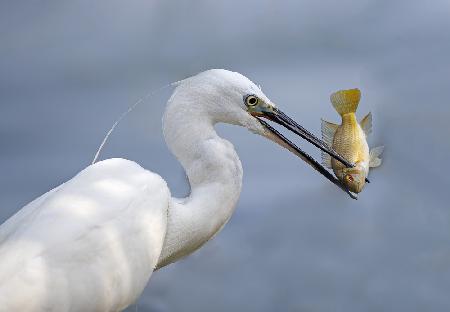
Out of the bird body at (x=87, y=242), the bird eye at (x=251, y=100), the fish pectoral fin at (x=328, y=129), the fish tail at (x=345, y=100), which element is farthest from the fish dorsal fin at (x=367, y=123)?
the bird body at (x=87, y=242)

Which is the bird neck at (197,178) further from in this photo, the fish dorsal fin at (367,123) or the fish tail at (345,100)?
the fish dorsal fin at (367,123)

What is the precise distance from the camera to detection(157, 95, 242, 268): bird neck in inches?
180

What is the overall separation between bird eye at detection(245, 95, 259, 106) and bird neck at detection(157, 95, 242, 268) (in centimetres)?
27

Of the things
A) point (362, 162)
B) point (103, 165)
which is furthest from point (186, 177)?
point (362, 162)

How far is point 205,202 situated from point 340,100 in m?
2.60

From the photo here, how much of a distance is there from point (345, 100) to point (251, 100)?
2.22 m

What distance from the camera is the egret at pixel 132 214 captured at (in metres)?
3.75

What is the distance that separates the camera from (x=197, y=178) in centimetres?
465

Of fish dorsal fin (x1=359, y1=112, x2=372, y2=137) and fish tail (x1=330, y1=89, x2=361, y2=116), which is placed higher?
fish tail (x1=330, y1=89, x2=361, y2=116)

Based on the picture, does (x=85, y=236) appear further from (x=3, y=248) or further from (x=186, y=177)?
(x=186, y=177)

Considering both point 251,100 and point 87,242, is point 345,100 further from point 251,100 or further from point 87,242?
point 87,242

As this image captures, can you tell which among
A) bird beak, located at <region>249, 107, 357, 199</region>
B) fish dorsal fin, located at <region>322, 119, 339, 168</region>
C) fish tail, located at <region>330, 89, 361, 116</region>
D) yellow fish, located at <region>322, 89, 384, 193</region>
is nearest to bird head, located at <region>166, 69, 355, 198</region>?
bird beak, located at <region>249, 107, 357, 199</region>

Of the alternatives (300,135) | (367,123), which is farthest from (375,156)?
(300,135)

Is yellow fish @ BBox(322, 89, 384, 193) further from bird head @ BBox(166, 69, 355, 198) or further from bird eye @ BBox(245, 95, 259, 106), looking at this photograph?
bird eye @ BBox(245, 95, 259, 106)
